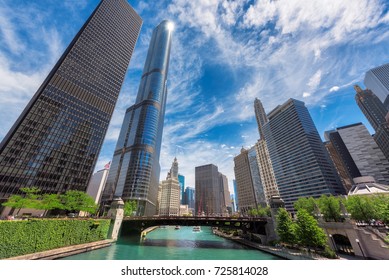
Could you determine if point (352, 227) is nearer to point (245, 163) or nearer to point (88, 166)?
point (88, 166)

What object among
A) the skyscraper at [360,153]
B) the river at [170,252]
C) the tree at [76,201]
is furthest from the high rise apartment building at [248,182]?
the tree at [76,201]

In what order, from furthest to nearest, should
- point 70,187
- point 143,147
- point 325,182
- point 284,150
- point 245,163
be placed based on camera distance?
1. point 245,163
2. point 284,150
3. point 143,147
4. point 325,182
5. point 70,187

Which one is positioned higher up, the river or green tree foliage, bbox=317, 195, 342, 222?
green tree foliage, bbox=317, 195, 342, 222

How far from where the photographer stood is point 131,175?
348 ft

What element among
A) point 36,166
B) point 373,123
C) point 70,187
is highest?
point 373,123

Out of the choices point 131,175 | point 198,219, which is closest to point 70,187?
point 131,175

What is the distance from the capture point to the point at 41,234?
22672 mm

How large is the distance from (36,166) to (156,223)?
169 ft

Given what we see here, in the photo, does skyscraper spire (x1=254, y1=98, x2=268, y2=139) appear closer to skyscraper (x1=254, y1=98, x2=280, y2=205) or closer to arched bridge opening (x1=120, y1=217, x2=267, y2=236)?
skyscraper (x1=254, y1=98, x2=280, y2=205)

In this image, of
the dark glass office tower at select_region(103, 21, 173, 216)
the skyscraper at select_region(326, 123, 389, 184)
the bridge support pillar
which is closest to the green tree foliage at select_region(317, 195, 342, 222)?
the bridge support pillar

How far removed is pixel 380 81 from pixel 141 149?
653 ft

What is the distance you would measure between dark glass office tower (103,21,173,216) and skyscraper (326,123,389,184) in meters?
162

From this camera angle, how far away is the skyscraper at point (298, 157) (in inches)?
4200

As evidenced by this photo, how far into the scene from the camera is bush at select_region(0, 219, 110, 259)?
1861 cm
